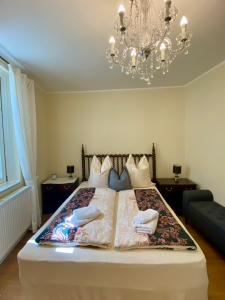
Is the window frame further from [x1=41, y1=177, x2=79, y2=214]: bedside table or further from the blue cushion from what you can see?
the blue cushion

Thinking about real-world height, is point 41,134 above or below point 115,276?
above

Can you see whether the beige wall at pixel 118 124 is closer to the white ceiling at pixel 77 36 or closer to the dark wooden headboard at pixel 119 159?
the dark wooden headboard at pixel 119 159

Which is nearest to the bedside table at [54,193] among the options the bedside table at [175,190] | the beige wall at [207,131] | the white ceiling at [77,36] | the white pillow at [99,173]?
the white pillow at [99,173]

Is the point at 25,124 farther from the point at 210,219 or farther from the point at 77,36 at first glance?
the point at 210,219

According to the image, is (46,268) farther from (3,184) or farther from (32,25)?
(32,25)

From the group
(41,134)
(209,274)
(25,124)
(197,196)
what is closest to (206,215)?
(197,196)

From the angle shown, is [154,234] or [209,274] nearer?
[154,234]

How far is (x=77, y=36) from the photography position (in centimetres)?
202

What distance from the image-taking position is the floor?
1.87 metres

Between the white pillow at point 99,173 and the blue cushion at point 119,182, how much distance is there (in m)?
0.13

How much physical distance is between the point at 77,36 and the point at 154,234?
6.73ft

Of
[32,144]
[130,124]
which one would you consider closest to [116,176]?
[130,124]

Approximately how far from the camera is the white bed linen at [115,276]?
1.48 m

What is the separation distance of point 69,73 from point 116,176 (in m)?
1.86
